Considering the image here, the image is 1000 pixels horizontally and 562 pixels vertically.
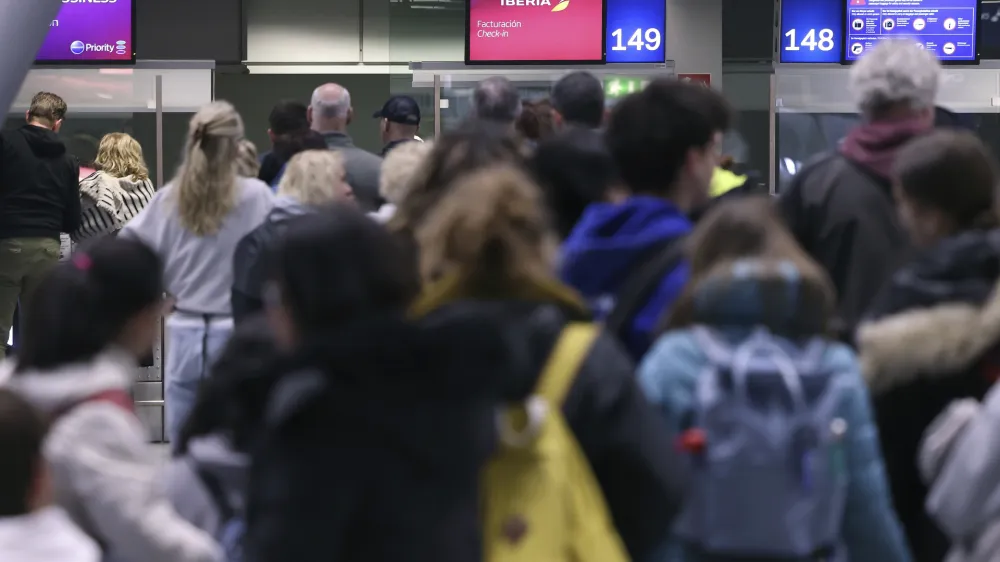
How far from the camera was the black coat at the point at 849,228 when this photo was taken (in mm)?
3969

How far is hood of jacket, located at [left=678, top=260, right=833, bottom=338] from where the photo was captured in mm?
2635

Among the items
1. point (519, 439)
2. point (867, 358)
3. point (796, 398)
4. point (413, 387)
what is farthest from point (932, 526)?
point (413, 387)

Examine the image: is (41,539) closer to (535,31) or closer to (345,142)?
(345,142)

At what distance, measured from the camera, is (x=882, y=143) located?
13.2 feet

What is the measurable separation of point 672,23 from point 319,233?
11.3 m

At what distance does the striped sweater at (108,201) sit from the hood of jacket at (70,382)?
5.97 m

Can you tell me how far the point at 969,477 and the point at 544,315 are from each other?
929 mm

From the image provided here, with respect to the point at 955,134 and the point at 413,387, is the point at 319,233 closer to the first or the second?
the point at 413,387

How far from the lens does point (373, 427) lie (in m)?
2.02

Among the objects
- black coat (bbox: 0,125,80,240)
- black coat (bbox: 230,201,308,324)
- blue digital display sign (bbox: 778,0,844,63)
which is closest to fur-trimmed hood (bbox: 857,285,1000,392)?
black coat (bbox: 230,201,308,324)

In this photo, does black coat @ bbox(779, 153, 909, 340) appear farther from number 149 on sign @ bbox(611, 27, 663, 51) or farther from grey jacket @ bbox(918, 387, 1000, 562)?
number 149 on sign @ bbox(611, 27, 663, 51)

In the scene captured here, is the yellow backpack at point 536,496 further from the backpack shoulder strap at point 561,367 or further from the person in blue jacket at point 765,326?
the person in blue jacket at point 765,326

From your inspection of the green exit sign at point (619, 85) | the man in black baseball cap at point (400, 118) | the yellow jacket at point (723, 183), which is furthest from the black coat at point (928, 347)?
the green exit sign at point (619, 85)

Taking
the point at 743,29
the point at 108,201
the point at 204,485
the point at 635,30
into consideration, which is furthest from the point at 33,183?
the point at 743,29
